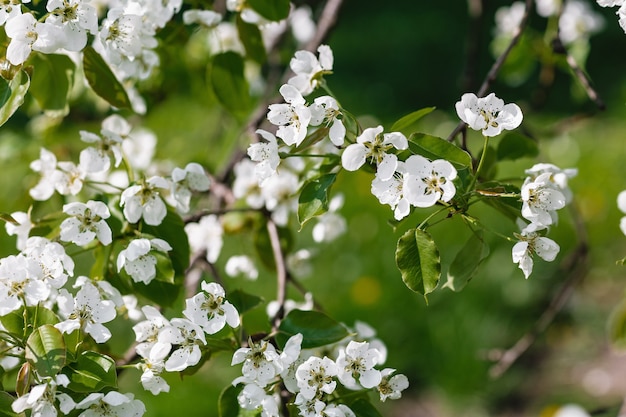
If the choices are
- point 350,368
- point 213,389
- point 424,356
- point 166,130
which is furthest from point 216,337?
point 166,130

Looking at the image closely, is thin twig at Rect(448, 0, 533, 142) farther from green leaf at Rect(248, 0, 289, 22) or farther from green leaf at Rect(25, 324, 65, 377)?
green leaf at Rect(25, 324, 65, 377)

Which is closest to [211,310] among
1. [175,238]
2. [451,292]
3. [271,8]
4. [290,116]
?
[175,238]

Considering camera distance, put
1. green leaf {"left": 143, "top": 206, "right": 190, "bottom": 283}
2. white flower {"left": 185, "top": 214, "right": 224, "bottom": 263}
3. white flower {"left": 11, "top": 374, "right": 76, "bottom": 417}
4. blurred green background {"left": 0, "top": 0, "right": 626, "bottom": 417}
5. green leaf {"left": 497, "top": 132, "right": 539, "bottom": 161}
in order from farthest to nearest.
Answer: blurred green background {"left": 0, "top": 0, "right": 626, "bottom": 417}, white flower {"left": 185, "top": 214, "right": 224, "bottom": 263}, green leaf {"left": 497, "top": 132, "right": 539, "bottom": 161}, green leaf {"left": 143, "top": 206, "right": 190, "bottom": 283}, white flower {"left": 11, "top": 374, "right": 76, "bottom": 417}

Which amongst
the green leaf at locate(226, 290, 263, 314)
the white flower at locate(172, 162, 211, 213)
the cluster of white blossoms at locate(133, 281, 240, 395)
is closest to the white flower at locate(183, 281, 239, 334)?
the cluster of white blossoms at locate(133, 281, 240, 395)

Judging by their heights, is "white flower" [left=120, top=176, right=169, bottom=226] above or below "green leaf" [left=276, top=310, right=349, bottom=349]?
above

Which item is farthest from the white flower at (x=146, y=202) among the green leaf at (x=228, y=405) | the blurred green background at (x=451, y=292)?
the blurred green background at (x=451, y=292)

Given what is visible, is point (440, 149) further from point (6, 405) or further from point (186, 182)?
point (6, 405)
